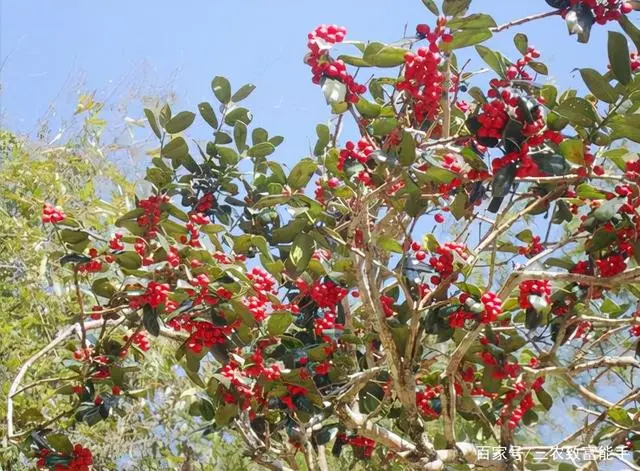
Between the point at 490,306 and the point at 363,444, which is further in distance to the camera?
the point at 363,444

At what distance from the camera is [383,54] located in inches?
75.4

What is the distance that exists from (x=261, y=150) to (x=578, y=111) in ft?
3.27

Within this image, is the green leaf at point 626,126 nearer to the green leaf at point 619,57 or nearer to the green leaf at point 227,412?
the green leaf at point 619,57

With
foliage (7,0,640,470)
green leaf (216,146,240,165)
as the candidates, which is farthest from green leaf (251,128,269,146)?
green leaf (216,146,240,165)

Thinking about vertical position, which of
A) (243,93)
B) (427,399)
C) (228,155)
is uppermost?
(243,93)

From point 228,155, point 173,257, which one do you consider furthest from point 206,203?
point 173,257

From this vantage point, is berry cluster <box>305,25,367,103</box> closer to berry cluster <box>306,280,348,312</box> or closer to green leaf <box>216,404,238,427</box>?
berry cluster <box>306,280,348,312</box>

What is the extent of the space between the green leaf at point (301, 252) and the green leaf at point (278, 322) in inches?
4.7

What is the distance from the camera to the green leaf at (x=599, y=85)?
1.98 meters

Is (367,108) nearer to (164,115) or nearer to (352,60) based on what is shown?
(352,60)

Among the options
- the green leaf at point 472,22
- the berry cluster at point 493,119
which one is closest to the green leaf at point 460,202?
the berry cluster at point 493,119

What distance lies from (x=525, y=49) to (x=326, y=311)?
2.85 ft

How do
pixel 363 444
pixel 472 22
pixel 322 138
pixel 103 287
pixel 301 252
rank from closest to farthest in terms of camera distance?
pixel 472 22
pixel 301 252
pixel 103 287
pixel 322 138
pixel 363 444

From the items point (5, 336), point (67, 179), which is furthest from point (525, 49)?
point (67, 179)
